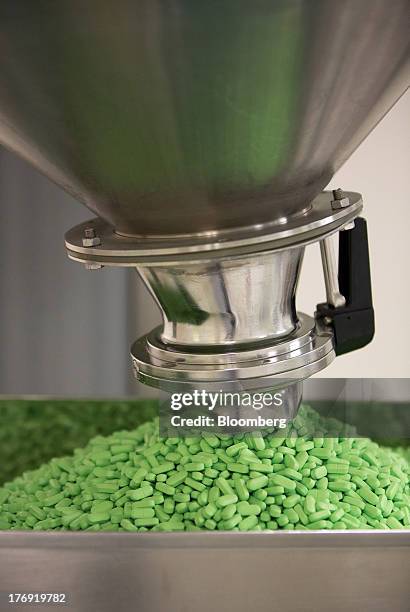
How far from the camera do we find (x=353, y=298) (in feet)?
2.10

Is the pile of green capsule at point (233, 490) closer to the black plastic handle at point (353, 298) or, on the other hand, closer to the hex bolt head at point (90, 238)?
the black plastic handle at point (353, 298)

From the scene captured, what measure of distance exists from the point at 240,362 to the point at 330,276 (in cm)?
13

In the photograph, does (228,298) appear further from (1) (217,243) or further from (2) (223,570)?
(2) (223,570)

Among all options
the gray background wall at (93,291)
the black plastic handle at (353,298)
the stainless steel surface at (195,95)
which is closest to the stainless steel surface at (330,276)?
the black plastic handle at (353,298)

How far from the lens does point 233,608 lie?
27.1 inches

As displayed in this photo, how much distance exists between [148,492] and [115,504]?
34 millimetres

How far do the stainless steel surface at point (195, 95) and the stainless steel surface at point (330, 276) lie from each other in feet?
0.46

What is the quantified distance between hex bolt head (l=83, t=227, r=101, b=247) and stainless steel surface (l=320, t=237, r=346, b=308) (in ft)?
0.57

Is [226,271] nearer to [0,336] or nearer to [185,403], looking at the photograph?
[185,403]

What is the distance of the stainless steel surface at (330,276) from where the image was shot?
628 millimetres

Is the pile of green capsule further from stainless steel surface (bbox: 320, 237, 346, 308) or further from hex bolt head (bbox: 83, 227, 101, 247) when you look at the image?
hex bolt head (bbox: 83, 227, 101, 247)

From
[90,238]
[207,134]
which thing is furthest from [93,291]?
[207,134]

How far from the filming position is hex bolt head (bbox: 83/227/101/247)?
0.52 m

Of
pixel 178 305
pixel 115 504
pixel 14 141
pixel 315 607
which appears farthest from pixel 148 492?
pixel 14 141
